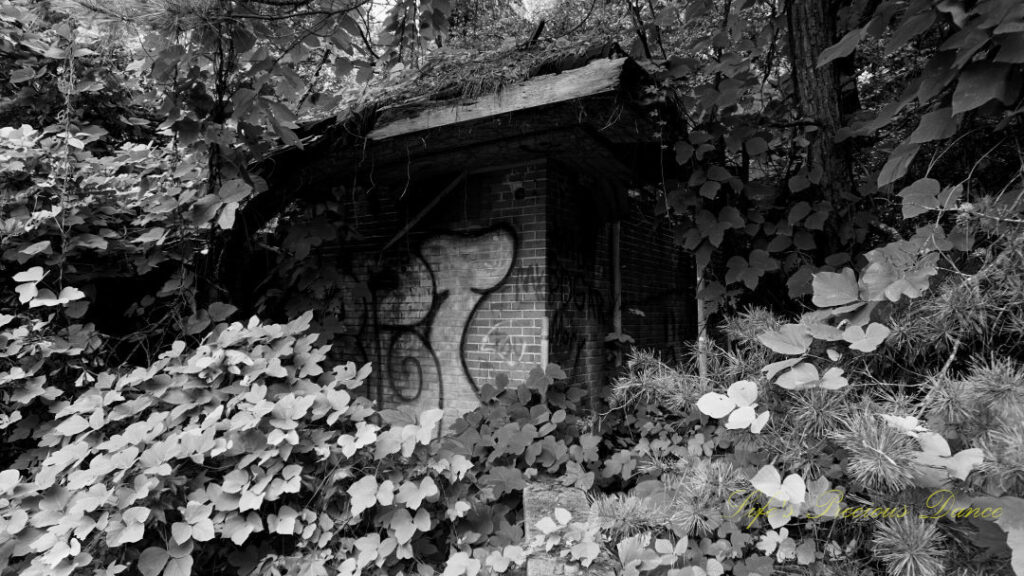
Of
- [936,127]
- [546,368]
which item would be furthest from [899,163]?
[546,368]

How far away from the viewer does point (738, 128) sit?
3566mm

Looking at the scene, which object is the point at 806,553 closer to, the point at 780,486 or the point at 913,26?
the point at 780,486

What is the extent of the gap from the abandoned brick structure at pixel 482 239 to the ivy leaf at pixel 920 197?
1.72 meters

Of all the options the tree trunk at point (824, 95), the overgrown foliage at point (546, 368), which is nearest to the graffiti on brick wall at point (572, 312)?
the overgrown foliage at point (546, 368)

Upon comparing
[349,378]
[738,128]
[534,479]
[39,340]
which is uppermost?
[738,128]

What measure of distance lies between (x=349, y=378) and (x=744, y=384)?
2.47 metres

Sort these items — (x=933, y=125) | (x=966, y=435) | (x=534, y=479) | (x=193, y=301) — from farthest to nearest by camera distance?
(x=193, y=301) < (x=534, y=479) < (x=933, y=125) < (x=966, y=435)

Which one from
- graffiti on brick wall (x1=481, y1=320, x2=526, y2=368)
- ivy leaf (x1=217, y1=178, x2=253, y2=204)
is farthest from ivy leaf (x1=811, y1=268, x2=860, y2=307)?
ivy leaf (x1=217, y1=178, x2=253, y2=204)

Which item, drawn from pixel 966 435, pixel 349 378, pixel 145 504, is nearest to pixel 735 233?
pixel 966 435

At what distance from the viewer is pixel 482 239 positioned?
443 centimetres

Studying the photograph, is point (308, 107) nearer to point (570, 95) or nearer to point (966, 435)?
point (570, 95)

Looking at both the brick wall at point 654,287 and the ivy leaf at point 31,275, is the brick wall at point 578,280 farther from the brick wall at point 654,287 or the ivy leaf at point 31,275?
the ivy leaf at point 31,275

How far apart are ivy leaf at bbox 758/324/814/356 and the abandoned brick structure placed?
187cm

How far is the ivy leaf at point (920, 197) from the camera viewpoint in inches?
75.2
